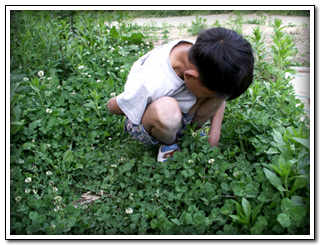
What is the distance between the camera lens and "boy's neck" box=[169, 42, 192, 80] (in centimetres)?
216

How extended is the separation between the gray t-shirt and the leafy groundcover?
320 mm

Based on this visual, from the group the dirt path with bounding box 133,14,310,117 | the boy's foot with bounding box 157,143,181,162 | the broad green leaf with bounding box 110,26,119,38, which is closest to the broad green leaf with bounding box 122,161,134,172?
the boy's foot with bounding box 157,143,181,162

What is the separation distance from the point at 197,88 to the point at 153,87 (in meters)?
0.29

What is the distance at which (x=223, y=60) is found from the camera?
74.5 inches

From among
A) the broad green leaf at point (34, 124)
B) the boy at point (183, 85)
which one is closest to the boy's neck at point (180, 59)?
the boy at point (183, 85)

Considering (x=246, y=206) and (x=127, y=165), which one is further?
(x=127, y=165)

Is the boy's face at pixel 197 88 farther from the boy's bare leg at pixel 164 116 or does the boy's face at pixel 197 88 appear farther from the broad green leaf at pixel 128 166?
the broad green leaf at pixel 128 166

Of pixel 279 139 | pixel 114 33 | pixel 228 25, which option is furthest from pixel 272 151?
pixel 228 25

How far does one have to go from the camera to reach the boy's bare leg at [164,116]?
2123 millimetres

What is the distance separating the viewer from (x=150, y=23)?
5.22 meters

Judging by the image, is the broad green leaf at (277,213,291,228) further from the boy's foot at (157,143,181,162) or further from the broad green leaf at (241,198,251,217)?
the boy's foot at (157,143,181,162)

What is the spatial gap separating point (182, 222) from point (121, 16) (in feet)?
11.9

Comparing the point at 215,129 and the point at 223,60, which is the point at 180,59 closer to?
the point at 223,60

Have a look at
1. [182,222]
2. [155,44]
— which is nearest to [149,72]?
[182,222]
